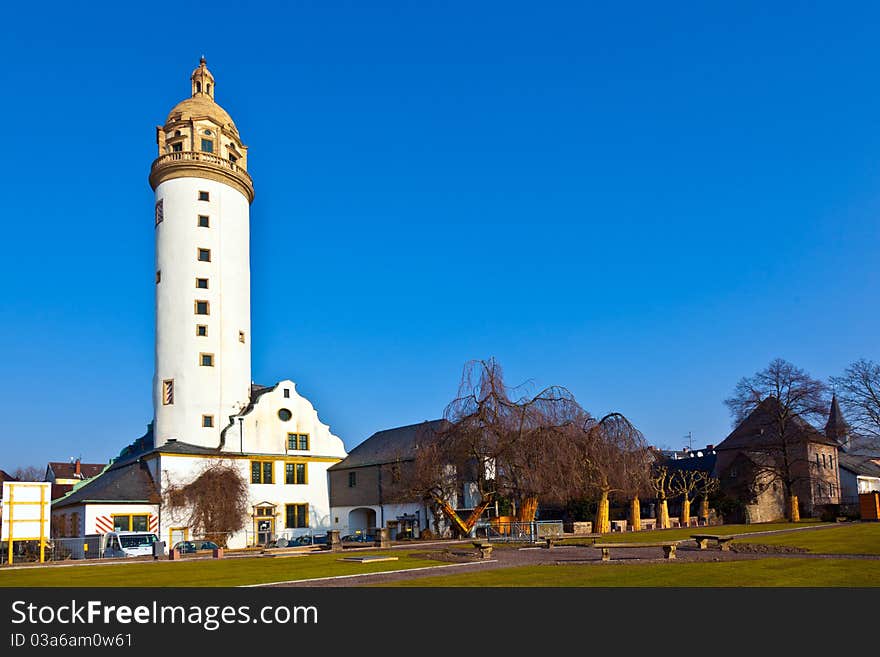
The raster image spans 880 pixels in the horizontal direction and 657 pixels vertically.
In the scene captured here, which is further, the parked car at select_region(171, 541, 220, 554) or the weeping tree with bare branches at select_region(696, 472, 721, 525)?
the weeping tree with bare branches at select_region(696, 472, 721, 525)

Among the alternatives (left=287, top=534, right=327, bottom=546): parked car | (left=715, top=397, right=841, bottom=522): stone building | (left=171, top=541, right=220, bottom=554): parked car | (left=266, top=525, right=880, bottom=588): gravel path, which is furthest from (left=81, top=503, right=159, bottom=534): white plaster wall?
(left=715, top=397, right=841, bottom=522): stone building

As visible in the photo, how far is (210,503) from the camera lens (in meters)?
50.8

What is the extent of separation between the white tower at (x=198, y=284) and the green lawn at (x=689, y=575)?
124 feet

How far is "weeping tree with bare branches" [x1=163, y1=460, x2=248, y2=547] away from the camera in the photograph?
165 ft

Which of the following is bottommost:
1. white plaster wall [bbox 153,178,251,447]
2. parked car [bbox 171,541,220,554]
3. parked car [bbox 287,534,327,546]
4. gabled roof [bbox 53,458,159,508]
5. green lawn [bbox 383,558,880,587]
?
parked car [bbox 287,534,327,546]

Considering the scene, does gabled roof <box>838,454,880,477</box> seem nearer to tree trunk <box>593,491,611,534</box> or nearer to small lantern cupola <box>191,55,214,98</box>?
tree trunk <box>593,491,611,534</box>

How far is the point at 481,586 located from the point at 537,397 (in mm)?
23967

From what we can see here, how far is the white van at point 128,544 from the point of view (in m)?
41.4

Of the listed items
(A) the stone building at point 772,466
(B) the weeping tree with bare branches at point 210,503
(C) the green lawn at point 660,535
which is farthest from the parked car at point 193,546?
(A) the stone building at point 772,466

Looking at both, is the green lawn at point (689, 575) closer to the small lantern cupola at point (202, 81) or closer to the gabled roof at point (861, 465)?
the small lantern cupola at point (202, 81)

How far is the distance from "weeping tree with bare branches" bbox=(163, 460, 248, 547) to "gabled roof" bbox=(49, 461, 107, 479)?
59.6 m
